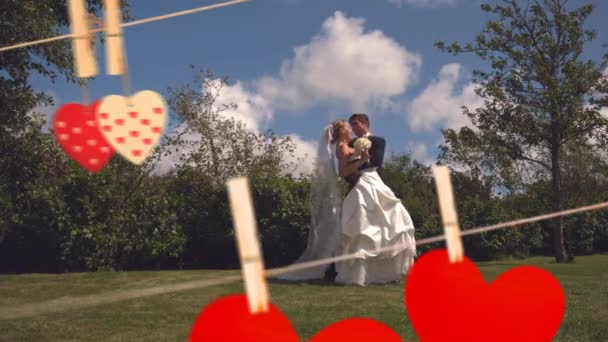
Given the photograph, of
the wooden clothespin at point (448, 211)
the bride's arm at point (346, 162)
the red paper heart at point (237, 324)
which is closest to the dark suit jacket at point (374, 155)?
the bride's arm at point (346, 162)

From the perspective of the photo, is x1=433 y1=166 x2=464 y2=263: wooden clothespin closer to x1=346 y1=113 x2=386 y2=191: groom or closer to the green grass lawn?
the green grass lawn

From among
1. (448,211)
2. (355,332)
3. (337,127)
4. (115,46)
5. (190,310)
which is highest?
(337,127)

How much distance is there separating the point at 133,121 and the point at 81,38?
0.17 metres

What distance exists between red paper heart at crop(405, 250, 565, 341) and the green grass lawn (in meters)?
2.18

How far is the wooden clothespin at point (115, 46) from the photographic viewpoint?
1002mm

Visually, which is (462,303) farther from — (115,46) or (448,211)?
(115,46)

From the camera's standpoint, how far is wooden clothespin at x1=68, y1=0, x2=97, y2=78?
3.44 ft

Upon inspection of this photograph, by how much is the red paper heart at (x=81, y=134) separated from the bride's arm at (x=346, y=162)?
365 cm

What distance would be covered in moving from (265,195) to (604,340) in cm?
551

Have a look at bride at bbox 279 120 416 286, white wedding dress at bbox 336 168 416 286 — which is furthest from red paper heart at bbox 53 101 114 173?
white wedding dress at bbox 336 168 416 286

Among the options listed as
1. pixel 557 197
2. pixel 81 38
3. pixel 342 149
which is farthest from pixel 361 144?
pixel 557 197

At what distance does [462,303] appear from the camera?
0.89m

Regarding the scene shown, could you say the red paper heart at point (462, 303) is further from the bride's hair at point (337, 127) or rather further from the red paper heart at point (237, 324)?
the bride's hair at point (337, 127)

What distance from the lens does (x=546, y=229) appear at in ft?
40.4
